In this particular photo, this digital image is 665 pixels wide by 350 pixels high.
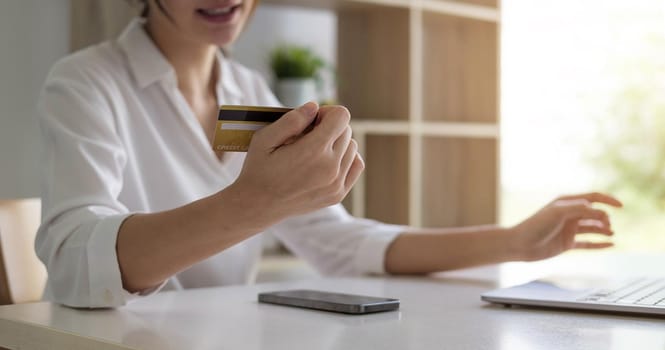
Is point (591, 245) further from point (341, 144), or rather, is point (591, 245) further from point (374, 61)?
point (374, 61)

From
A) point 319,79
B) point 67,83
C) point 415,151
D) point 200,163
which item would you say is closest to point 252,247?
point 200,163

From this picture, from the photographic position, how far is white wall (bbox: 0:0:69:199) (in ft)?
7.84

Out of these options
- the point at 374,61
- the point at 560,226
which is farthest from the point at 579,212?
the point at 374,61

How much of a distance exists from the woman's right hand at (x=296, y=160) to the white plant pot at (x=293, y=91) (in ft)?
5.52

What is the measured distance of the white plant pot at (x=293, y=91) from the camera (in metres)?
2.64

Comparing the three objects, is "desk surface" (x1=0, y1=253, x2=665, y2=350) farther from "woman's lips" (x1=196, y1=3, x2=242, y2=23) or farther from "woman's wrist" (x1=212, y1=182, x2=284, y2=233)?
"woman's lips" (x1=196, y1=3, x2=242, y2=23)

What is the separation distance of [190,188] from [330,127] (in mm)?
665

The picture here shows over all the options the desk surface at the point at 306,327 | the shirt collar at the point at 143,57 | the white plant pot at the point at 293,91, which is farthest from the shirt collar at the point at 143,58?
the white plant pot at the point at 293,91

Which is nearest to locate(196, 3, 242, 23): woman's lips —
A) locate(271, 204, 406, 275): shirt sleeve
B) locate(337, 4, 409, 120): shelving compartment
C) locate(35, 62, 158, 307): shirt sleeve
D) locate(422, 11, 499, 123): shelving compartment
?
locate(35, 62, 158, 307): shirt sleeve

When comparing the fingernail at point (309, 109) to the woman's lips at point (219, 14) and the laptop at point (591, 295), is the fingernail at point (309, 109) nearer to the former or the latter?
the laptop at point (591, 295)

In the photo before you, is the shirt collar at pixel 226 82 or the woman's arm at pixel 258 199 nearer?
the woman's arm at pixel 258 199

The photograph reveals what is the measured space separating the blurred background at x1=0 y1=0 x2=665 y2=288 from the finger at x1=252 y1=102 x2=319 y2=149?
81cm

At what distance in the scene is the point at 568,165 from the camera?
539 cm

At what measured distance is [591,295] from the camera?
1.10 meters
